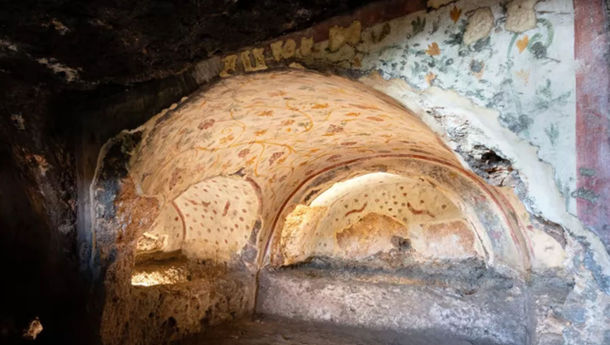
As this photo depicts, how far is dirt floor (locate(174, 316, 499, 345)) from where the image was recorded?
4500mm

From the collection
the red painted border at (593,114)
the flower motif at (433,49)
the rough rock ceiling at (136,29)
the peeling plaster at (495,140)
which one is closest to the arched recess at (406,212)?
the peeling plaster at (495,140)

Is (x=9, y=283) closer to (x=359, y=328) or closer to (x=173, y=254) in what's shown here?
(x=173, y=254)

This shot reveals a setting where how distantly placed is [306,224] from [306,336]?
65.1 inches

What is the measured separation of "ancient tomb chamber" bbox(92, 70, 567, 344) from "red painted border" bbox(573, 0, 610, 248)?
0.96 metres

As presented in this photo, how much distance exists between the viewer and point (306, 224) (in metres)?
6.03

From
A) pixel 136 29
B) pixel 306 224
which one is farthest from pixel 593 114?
pixel 306 224

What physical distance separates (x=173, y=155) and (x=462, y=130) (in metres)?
2.28

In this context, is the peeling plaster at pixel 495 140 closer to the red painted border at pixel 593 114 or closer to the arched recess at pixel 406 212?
the red painted border at pixel 593 114

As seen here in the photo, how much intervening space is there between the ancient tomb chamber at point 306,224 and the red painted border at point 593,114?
0.96 m

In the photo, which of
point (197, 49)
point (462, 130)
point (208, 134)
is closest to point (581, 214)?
point (462, 130)

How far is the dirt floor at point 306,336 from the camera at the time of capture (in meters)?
4.50

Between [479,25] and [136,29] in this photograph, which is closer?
[479,25]

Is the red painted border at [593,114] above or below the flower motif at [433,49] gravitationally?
below

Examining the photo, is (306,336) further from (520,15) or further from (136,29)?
(520,15)
